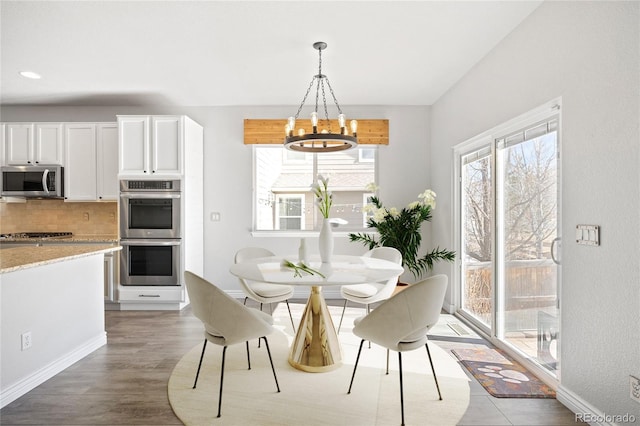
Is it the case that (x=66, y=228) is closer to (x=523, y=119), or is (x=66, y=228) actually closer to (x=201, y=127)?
(x=201, y=127)

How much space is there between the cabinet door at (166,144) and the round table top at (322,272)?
2.00 m

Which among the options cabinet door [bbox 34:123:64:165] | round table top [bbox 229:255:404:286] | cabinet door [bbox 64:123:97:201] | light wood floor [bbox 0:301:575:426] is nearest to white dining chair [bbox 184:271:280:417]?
round table top [bbox 229:255:404:286]

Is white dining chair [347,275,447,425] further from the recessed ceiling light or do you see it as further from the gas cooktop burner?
the gas cooktop burner

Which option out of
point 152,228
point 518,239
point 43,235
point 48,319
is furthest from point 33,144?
point 518,239

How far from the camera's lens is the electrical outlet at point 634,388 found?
1652 millimetres

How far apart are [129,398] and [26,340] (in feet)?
2.56

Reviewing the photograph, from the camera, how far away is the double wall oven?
13.4 ft

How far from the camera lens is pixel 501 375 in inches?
97.9

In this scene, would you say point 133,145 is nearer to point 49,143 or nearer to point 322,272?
point 49,143

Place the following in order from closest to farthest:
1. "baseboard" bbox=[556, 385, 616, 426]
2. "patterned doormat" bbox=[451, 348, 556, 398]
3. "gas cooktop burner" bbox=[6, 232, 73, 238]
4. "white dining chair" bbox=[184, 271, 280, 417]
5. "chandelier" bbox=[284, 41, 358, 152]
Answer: "baseboard" bbox=[556, 385, 616, 426]
"white dining chair" bbox=[184, 271, 280, 417]
"patterned doormat" bbox=[451, 348, 556, 398]
"chandelier" bbox=[284, 41, 358, 152]
"gas cooktop burner" bbox=[6, 232, 73, 238]

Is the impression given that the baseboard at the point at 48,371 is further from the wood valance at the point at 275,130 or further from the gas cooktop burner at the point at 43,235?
the wood valance at the point at 275,130

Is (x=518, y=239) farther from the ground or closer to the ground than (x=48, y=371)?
farther from the ground

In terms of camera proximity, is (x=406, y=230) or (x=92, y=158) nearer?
(x=406, y=230)

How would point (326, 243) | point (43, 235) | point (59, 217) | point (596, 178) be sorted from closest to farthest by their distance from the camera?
point (596, 178) < point (326, 243) < point (43, 235) < point (59, 217)
